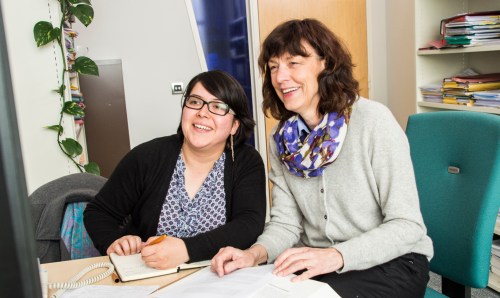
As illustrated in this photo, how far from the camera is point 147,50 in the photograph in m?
3.75

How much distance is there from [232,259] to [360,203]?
0.41 meters

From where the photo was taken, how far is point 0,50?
0.79 feet

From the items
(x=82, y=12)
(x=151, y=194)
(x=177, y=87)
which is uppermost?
(x=82, y=12)

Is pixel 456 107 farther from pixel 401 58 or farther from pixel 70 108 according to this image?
pixel 70 108

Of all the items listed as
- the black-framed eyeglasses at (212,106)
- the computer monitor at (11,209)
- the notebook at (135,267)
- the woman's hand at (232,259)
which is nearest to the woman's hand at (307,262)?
the woman's hand at (232,259)

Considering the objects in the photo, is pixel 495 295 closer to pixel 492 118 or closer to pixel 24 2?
pixel 492 118

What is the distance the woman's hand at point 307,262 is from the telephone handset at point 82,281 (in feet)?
1.34

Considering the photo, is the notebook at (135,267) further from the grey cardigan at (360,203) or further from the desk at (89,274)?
the grey cardigan at (360,203)

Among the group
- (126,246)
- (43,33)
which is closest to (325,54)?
(126,246)

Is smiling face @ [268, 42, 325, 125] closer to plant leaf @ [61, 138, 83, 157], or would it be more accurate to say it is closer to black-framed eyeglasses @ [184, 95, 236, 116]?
black-framed eyeglasses @ [184, 95, 236, 116]

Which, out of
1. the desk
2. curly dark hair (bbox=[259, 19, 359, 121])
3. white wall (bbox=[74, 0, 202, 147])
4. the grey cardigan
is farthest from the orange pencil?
white wall (bbox=[74, 0, 202, 147])

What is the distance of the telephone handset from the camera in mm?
1037

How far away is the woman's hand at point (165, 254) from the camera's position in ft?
3.69

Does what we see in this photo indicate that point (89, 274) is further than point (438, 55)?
No
